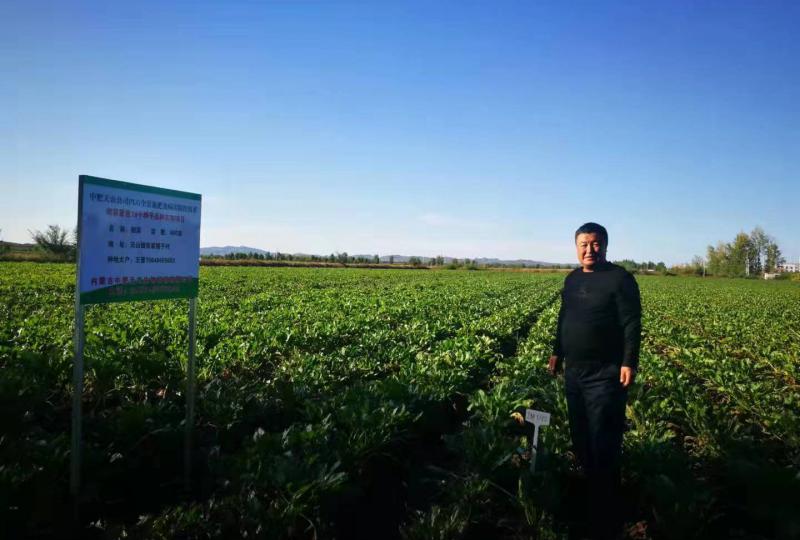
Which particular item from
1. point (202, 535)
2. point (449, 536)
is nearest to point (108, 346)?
point (202, 535)

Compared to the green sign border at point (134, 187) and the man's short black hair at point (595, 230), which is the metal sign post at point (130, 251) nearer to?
the green sign border at point (134, 187)

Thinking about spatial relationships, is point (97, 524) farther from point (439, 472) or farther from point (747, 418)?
point (747, 418)

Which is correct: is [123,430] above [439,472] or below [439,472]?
above


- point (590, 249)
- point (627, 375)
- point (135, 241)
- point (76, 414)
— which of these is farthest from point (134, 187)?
point (627, 375)

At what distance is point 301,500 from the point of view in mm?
3266

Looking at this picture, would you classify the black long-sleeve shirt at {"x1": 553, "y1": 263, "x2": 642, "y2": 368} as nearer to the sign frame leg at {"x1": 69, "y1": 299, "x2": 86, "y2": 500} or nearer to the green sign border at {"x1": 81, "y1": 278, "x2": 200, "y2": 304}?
the green sign border at {"x1": 81, "y1": 278, "x2": 200, "y2": 304}

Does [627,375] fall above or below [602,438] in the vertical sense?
above

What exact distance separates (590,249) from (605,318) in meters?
0.57

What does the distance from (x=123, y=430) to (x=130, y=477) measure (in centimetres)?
43

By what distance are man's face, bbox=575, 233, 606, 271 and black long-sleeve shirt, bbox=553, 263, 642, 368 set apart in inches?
3.0

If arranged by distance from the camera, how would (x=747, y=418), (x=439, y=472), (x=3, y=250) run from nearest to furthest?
(x=439, y=472)
(x=747, y=418)
(x=3, y=250)

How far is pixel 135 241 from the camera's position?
3686 millimetres

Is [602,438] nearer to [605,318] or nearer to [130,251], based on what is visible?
[605,318]

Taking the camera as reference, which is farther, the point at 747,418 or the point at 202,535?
the point at 747,418
